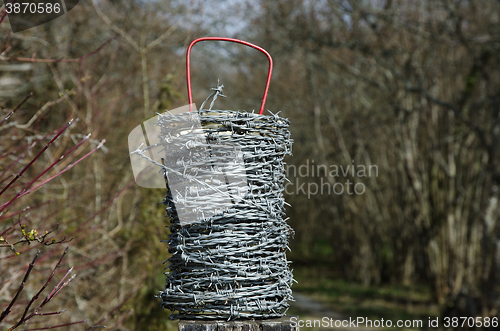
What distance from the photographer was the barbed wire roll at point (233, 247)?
1597 mm

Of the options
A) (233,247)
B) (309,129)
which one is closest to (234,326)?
(233,247)

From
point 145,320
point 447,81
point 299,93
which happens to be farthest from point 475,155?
point 145,320

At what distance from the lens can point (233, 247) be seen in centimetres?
162

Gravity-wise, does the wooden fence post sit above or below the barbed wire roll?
below

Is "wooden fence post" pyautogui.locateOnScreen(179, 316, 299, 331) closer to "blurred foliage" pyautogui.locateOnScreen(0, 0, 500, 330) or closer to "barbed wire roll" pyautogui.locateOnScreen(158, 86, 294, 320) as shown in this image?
"barbed wire roll" pyautogui.locateOnScreen(158, 86, 294, 320)

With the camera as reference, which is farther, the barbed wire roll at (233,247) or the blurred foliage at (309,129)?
the blurred foliage at (309,129)

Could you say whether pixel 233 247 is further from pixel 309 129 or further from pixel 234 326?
pixel 309 129

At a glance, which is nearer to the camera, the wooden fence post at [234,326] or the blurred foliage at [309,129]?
the wooden fence post at [234,326]

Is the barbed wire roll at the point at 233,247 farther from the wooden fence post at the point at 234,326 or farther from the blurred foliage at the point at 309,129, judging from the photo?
the blurred foliage at the point at 309,129

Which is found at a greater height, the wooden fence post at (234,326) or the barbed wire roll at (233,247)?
the barbed wire roll at (233,247)

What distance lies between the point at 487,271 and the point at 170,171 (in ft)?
21.3

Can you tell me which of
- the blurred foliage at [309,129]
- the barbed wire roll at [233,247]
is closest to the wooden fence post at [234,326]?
the barbed wire roll at [233,247]

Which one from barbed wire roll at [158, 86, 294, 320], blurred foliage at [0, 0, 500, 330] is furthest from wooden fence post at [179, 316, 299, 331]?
blurred foliage at [0, 0, 500, 330]

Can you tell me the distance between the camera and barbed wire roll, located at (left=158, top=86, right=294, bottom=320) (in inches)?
62.9
